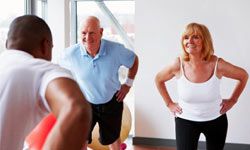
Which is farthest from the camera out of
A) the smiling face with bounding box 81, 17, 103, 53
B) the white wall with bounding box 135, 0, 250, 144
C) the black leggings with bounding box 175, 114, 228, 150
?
the white wall with bounding box 135, 0, 250, 144

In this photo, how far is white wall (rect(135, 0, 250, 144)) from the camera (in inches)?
149

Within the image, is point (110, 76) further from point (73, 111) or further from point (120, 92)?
point (73, 111)

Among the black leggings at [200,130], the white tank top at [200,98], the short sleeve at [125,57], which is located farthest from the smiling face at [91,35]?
the black leggings at [200,130]

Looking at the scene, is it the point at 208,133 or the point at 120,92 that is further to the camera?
the point at 120,92

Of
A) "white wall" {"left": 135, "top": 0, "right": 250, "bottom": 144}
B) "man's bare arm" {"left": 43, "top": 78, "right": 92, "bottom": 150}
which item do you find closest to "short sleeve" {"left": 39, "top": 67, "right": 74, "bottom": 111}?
"man's bare arm" {"left": 43, "top": 78, "right": 92, "bottom": 150}

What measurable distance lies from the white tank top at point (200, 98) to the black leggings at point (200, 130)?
37 mm

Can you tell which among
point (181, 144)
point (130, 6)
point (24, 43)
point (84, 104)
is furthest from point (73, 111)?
point (130, 6)

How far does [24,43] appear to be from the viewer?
34.9 inches

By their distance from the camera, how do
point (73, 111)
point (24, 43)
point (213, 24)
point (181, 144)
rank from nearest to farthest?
point (73, 111) < point (24, 43) < point (181, 144) < point (213, 24)

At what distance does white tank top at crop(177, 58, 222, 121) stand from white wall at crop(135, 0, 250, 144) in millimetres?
1567

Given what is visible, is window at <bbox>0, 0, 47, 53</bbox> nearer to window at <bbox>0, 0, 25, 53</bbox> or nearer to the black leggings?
window at <bbox>0, 0, 25, 53</bbox>

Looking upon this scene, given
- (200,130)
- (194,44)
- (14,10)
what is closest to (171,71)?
(194,44)

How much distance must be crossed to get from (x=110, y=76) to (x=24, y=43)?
6.32 ft

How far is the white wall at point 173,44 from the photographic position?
377 cm
